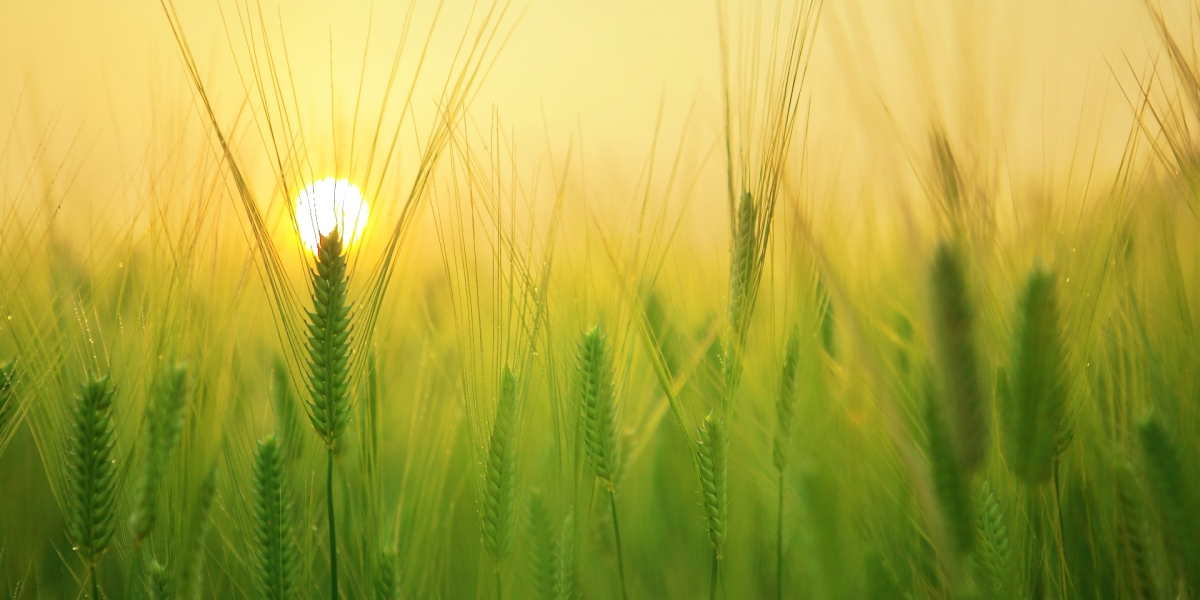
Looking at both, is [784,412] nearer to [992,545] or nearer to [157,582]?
[992,545]

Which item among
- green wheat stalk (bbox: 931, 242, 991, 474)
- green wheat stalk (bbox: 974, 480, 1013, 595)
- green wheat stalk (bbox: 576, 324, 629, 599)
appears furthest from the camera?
green wheat stalk (bbox: 576, 324, 629, 599)

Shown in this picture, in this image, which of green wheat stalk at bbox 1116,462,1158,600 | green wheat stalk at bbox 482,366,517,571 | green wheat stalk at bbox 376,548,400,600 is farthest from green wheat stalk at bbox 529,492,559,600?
green wheat stalk at bbox 1116,462,1158,600

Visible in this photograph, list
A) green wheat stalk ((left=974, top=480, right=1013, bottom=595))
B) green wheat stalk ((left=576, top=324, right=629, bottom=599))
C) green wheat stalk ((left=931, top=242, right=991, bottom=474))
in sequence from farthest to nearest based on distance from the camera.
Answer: green wheat stalk ((left=576, top=324, right=629, bottom=599)) → green wheat stalk ((left=974, top=480, right=1013, bottom=595)) → green wheat stalk ((left=931, top=242, right=991, bottom=474))

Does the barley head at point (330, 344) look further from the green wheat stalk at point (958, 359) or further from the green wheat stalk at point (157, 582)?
the green wheat stalk at point (958, 359)

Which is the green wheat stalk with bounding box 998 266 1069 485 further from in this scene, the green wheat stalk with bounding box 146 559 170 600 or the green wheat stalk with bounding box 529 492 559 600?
the green wheat stalk with bounding box 146 559 170 600

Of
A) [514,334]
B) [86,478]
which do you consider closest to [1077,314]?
[514,334]

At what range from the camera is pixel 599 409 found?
37.2 inches

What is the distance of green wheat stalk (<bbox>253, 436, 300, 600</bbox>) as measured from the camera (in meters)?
0.81

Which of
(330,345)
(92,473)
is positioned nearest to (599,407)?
(330,345)


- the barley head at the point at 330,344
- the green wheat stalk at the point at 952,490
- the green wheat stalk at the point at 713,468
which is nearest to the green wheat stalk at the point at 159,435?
the barley head at the point at 330,344

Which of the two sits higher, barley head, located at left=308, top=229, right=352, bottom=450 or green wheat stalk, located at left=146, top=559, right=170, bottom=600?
barley head, located at left=308, top=229, right=352, bottom=450

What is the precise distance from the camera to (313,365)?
83 centimetres

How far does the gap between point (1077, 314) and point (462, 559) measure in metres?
1.13

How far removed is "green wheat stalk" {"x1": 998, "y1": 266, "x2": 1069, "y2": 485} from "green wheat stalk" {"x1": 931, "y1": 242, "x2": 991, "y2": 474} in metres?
0.11
